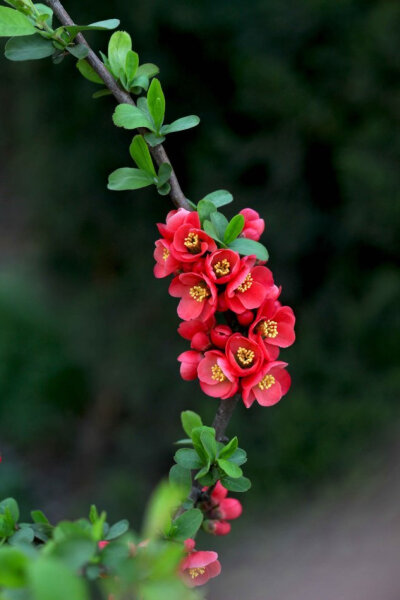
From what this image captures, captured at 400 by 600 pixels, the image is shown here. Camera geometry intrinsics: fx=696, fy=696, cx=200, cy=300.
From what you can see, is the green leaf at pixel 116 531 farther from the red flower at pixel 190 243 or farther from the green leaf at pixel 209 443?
the red flower at pixel 190 243

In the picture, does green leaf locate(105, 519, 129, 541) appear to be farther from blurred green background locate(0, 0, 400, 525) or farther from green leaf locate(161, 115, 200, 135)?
blurred green background locate(0, 0, 400, 525)

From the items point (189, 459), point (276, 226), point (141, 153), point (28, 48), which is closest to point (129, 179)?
point (141, 153)

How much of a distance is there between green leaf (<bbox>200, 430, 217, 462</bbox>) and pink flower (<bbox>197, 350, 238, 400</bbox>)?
3 centimetres

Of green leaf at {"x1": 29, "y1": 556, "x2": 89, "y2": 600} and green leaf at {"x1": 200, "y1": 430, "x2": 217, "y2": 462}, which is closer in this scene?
green leaf at {"x1": 29, "y1": 556, "x2": 89, "y2": 600}

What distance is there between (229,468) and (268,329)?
0.38ft

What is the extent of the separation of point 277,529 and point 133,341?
2.68 feet

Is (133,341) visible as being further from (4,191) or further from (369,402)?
(4,191)

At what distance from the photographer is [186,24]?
1965mm

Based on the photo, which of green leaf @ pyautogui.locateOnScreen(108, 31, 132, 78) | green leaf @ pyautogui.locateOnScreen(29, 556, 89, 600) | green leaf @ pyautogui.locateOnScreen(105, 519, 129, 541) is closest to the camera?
green leaf @ pyautogui.locateOnScreen(29, 556, 89, 600)

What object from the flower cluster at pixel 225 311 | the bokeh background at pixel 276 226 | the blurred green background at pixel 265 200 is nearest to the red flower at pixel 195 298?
the flower cluster at pixel 225 311

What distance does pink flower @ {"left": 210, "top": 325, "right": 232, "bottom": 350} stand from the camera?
1.84 feet

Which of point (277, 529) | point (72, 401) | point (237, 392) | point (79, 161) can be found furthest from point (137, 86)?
point (72, 401)

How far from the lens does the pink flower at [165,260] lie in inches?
21.8

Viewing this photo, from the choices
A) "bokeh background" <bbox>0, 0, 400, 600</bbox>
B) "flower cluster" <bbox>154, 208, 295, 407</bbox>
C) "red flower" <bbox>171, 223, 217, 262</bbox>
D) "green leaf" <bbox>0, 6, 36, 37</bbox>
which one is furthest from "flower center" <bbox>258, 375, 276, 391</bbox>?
"bokeh background" <bbox>0, 0, 400, 600</bbox>
